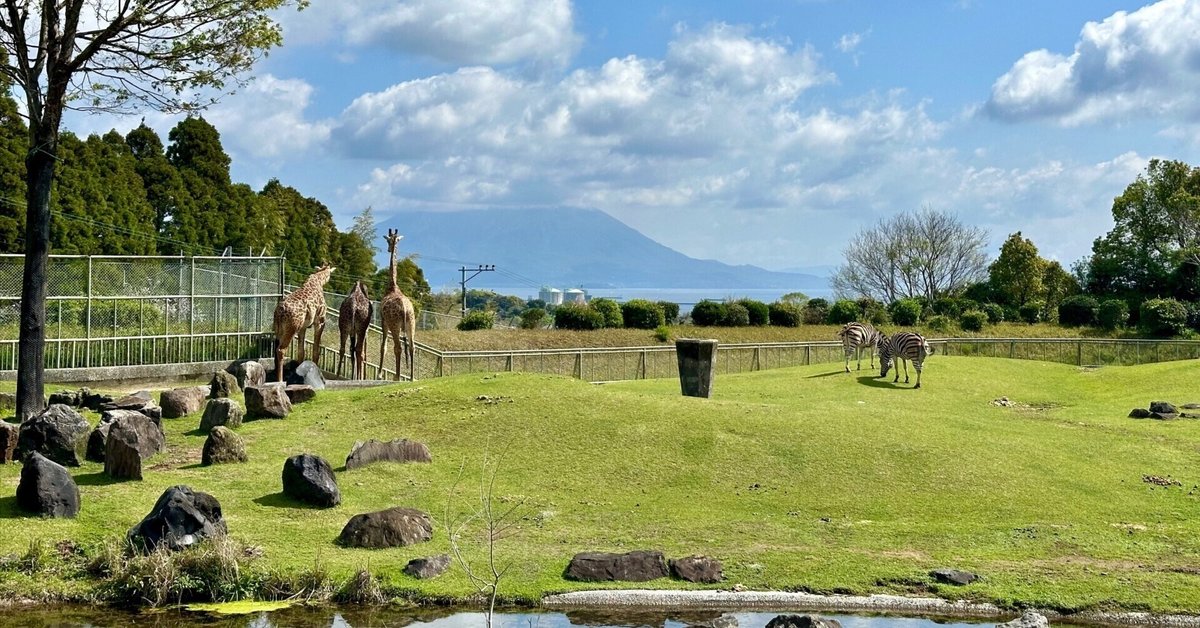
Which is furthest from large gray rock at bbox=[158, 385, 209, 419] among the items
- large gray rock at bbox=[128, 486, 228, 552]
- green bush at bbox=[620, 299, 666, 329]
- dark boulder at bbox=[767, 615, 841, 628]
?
green bush at bbox=[620, 299, 666, 329]

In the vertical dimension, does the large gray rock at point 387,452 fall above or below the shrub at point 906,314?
below

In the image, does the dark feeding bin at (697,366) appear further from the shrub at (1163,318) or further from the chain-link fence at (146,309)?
the shrub at (1163,318)

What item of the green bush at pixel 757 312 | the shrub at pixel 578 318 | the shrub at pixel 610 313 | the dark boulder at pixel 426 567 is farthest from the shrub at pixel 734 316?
the dark boulder at pixel 426 567

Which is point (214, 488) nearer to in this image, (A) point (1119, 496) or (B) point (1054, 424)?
(A) point (1119, 496)

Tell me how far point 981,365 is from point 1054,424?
43.9 ft

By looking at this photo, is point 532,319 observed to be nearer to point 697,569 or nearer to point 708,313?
point 708,313

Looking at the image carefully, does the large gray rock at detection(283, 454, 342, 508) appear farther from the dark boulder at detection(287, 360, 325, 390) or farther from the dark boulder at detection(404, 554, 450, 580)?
the dark boulder at detection(287, 360, 325, 390)

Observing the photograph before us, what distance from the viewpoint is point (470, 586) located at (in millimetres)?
11297

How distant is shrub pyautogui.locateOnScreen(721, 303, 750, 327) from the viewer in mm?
53531

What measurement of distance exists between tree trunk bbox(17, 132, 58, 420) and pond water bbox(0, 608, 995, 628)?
872cm

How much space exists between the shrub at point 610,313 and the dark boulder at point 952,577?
39044 millimetres

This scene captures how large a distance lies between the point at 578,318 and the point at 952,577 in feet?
128

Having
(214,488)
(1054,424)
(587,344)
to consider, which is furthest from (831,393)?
(587,344)

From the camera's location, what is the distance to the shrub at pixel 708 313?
5353 centimetres
